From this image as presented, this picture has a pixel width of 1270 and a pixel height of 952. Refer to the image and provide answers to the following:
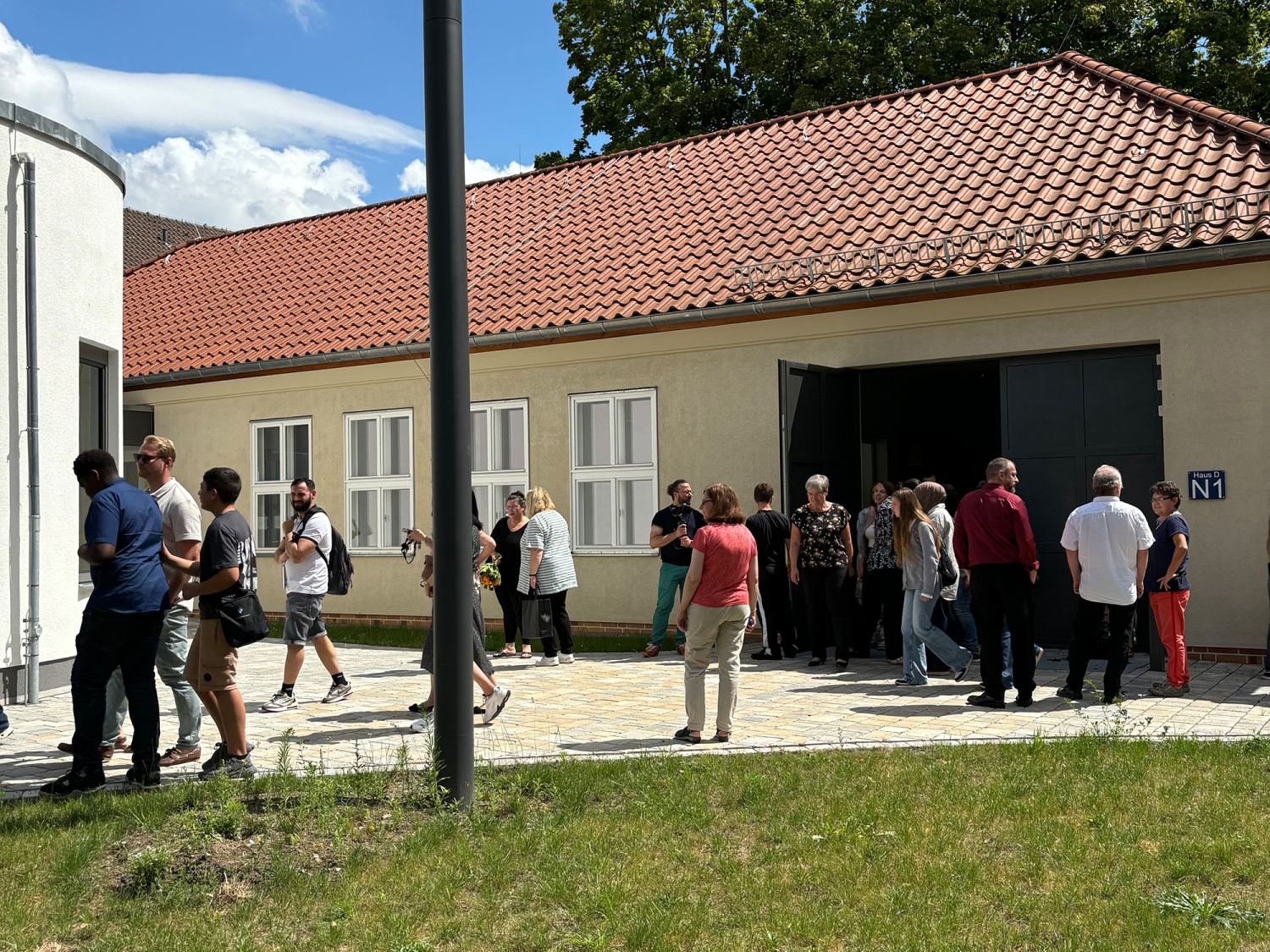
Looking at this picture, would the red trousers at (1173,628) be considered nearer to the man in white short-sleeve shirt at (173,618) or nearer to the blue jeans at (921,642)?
the blue jeans at (921,642)

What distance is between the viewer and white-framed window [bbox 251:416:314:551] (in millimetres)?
16516

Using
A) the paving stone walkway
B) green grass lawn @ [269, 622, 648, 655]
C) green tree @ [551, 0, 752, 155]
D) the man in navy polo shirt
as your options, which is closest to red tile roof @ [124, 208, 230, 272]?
green tree @ [551, 0, 752, 155]

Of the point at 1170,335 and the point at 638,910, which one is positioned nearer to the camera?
the point at 638,910

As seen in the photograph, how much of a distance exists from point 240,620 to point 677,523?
5.68 meters

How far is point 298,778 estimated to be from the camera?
19.9 feet

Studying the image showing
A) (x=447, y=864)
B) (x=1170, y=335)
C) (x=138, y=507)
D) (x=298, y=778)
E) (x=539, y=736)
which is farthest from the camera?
(x=1170, y=335)

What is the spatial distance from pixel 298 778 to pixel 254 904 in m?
1.41

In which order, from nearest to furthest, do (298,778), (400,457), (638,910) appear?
(638,910) → (298,778) → (400,457)

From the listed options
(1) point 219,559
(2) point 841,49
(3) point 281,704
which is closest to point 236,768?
(1) point 219,559

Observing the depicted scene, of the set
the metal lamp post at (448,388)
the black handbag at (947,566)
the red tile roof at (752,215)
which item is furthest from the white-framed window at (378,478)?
the metal lamp post at (448,388)

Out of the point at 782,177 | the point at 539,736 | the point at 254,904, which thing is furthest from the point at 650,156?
the point at 254,904

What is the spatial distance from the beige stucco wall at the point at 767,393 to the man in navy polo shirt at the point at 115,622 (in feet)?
25.3

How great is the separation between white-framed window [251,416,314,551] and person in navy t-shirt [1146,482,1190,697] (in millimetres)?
11005

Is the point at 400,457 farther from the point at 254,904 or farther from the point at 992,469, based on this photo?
the point at 254,904
